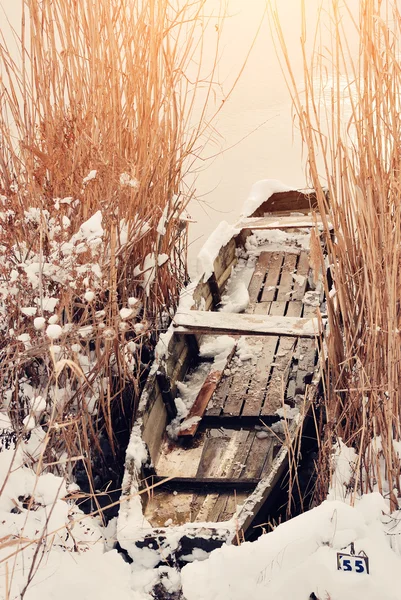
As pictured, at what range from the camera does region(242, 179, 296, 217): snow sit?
19.2 feet

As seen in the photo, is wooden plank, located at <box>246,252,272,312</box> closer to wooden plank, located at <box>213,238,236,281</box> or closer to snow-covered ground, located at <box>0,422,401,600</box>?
wooden plank, located at <box>213,238,236,281</box>

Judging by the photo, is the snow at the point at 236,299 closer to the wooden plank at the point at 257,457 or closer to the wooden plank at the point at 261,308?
the wooden plank at the point at 261,308

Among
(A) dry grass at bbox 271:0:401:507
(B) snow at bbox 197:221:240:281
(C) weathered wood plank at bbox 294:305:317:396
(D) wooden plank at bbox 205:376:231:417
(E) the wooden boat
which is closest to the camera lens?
(A) dry grass at bbox 271:0:401:507

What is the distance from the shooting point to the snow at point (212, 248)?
463 centimetres

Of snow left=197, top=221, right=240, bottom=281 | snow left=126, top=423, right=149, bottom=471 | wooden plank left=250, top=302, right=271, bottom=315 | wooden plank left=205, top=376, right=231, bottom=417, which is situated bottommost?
wooden plank left=205, top=376, right=231, bottom=417

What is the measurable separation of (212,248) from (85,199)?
162cm

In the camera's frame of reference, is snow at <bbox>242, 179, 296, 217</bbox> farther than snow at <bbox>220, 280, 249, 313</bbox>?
Yes

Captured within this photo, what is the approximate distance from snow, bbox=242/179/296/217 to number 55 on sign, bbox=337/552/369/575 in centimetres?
381

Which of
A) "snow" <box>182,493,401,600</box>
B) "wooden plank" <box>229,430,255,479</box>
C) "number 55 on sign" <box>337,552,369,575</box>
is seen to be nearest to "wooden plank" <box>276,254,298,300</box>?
"wooden plank" <box>229,430,255,479</box>

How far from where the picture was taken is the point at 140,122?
3.70 m

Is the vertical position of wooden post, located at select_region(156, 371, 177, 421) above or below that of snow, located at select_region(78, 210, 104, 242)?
below

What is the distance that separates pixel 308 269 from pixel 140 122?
7.12 feet

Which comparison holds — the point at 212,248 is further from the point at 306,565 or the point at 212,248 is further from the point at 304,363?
the point at 306,565

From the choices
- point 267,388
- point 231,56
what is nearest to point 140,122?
point 267,388
